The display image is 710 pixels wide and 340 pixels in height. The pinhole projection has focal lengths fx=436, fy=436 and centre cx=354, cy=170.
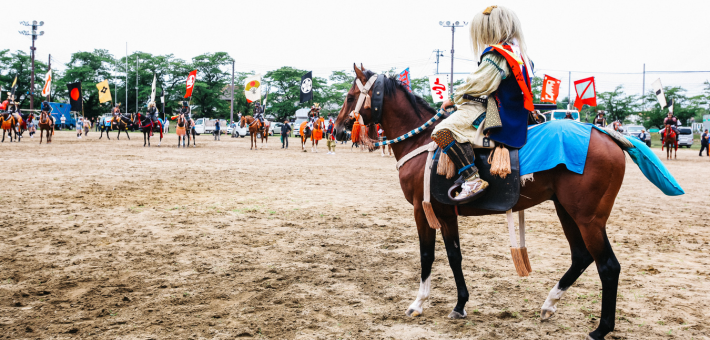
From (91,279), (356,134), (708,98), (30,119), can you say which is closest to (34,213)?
(91,279)

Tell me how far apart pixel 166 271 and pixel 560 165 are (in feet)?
12.8

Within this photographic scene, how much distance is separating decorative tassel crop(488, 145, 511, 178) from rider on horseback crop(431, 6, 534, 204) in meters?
0.07

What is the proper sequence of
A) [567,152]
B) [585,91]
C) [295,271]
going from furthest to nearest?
1. [585,91]
2. [295,271]
3. [567,152]

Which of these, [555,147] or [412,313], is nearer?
[555,147]

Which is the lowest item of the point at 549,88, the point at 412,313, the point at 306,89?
the point at 412,313

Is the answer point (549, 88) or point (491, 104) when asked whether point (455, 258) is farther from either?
point (549, 88)

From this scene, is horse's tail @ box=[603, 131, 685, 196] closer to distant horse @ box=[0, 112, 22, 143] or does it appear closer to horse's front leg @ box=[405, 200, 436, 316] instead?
horse's front leg @ box=[405, 200, 436, 316]

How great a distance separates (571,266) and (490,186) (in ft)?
3.38

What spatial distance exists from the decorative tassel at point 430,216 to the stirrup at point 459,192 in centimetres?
20

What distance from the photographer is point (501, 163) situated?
326cm

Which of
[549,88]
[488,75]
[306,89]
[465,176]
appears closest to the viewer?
[488,75]

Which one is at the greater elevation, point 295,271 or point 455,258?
point 455,258

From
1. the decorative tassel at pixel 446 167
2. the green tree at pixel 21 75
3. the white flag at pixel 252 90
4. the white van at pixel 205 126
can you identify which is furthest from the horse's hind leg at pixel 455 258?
the green tree at pixel 21 75

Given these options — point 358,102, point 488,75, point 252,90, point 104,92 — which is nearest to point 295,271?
point 358,102
